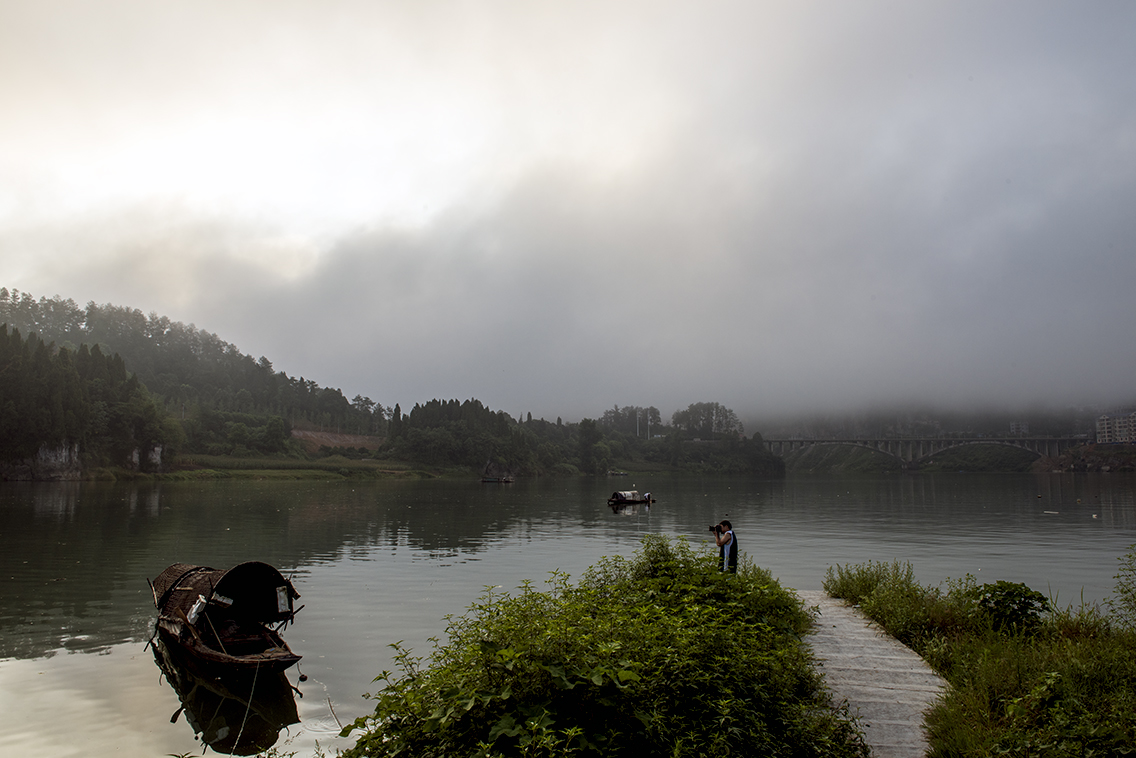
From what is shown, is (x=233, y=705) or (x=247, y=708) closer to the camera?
(x=247, y=708)

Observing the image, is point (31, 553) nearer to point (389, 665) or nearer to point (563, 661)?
point (389, 665)

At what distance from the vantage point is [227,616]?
18.9 metres

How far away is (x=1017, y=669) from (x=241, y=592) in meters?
18.3

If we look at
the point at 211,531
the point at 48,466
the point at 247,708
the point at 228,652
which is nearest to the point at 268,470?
the point at 48,466

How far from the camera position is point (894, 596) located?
15.7m

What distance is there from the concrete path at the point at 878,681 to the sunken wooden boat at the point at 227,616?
12088 millimetres

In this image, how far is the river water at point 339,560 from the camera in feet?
51.2

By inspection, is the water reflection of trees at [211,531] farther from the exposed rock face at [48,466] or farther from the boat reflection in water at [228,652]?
the exposed rock face at [48,466]

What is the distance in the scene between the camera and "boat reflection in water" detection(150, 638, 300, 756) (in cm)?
1410

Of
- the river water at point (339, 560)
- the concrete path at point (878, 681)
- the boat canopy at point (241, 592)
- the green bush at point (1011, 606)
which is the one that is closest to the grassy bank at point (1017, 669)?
the green bush at point (1011, 606)

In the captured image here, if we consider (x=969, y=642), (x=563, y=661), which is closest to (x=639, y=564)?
(x=969, y=642)

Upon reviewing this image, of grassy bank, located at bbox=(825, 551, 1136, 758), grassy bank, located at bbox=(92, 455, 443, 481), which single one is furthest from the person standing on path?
grassy bank, located at bbox=(92, 455, 443, 481)

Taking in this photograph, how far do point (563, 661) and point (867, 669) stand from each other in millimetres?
7095

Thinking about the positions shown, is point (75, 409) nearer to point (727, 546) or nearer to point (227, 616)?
point (227, 616)
